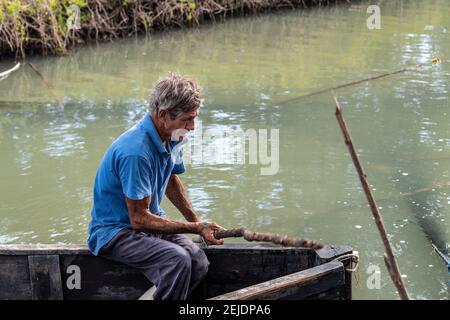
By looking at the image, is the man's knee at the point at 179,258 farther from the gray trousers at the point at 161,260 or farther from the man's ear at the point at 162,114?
the man's ear at the point at 162,114

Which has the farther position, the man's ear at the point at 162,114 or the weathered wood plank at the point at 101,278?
the weathered wood plank at the point at 101,278

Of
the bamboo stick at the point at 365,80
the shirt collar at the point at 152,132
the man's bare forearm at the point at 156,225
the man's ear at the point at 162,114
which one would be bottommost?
the bamboo stick at the point at 365,80

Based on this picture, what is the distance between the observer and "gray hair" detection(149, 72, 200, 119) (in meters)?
3.09

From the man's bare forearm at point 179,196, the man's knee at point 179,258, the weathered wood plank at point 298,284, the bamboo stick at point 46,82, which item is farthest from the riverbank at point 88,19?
the weathered wood plank at point 298,284

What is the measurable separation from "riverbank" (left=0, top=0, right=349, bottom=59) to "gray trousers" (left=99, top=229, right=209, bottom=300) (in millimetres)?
8326

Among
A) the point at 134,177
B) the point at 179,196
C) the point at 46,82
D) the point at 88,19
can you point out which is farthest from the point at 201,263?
the point at 88,19

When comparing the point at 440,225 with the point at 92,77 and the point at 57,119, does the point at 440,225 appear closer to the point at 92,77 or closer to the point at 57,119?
the point at 57,119

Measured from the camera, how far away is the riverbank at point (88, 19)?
11195mm

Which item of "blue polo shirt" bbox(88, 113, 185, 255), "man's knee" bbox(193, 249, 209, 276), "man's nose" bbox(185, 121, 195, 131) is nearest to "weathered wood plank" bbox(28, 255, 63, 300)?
"blue polo shirt" bbox(88, 113, 185, 255)

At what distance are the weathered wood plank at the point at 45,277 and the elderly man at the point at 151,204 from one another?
0.31 metres

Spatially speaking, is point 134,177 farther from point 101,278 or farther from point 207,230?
point 101,278

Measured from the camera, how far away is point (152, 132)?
313cm

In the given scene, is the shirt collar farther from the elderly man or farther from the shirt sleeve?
the shirt sleeve
